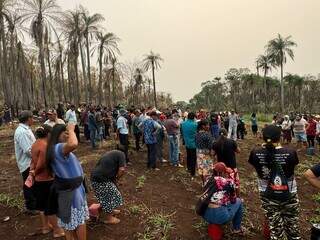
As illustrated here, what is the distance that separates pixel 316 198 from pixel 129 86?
121 feet

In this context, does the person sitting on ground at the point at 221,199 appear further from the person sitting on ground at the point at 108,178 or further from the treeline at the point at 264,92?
the treeline at the point at 264,92

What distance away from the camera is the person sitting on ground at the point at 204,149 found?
9555 millimetres

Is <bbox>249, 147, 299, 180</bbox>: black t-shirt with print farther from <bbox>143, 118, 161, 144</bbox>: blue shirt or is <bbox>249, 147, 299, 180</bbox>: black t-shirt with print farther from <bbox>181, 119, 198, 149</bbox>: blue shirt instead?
<bbox>143, 118, 161, 144</bbox>: blue shirt

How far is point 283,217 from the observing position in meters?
5.49

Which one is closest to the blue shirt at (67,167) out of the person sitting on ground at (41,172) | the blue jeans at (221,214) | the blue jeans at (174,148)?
the person sitting on ground at (41,172)

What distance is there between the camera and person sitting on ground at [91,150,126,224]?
22.5 ft

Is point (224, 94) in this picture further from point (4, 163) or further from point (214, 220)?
point (214, 220)

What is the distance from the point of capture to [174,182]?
1084 cm

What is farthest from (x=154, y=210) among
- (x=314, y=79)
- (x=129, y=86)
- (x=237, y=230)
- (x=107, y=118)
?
(x=314, y=79)

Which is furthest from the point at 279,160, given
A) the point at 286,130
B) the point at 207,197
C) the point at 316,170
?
the point at 286,130

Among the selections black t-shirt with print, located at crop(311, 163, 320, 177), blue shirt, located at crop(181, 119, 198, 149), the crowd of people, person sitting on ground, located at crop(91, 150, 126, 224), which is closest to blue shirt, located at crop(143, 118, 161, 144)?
blue shirt, located at crop(181, 119, 198, 149)

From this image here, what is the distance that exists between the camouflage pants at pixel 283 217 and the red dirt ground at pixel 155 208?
1331 millimetres

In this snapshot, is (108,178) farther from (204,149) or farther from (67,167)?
(204,149)

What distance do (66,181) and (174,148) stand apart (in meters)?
7.59
